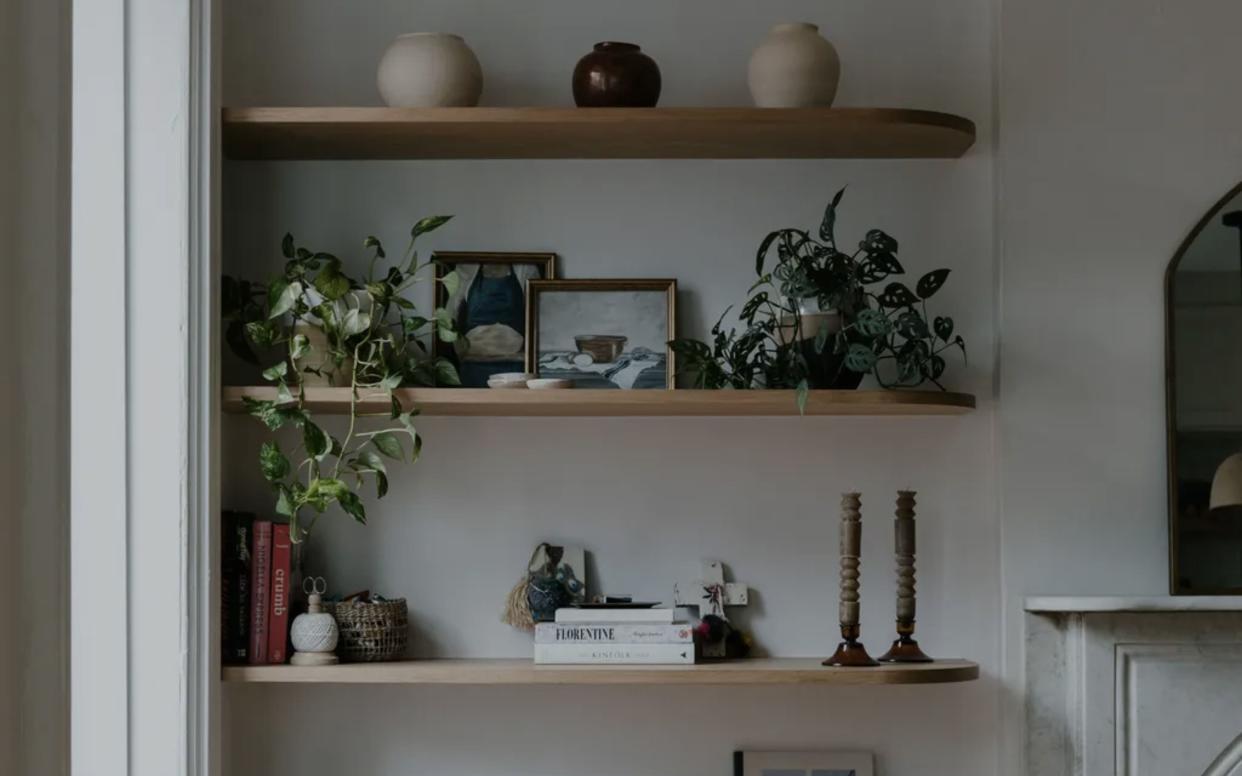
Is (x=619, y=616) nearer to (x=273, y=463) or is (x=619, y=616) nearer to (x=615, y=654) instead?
(x=615, y=654)

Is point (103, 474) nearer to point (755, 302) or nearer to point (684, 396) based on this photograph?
point (684, 396)

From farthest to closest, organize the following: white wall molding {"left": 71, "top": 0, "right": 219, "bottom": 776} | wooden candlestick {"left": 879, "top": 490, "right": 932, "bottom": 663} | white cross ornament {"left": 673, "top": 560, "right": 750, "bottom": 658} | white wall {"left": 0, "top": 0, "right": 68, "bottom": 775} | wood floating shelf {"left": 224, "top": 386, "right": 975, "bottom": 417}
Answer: white cross ornament {"left": 673, "top": 560, "right": 750, "bottom": 658} < wooden candlestick {"left": 879, "top": 490, "right": 932, "bottom": 663} < wood floating shelf {"left": 224, "top": 386, "right": 975, "bottom": 417} < white wall molding {"left": 71, "top": 0, "right": 219, "bottom": 776} < white wall {"left": 0, "top": 0, "right": 68, "bottom": 775}

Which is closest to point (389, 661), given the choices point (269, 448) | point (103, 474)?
point (269, 448)

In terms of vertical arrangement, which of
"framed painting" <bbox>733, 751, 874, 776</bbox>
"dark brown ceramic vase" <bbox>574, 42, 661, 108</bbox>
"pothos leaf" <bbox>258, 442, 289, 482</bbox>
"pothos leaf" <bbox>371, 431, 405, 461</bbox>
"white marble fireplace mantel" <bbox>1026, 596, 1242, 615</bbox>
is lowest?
"framed painting" <bbox>733, 751, 874, 776</bbox>

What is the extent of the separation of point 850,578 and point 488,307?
796 mm

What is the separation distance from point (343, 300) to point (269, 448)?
0.28m

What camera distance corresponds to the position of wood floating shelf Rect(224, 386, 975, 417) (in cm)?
244

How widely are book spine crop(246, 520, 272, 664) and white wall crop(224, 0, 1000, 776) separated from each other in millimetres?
154

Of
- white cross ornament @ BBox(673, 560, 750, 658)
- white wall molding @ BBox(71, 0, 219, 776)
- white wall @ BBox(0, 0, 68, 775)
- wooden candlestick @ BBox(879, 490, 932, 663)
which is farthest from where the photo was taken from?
white cross ornament @ BBox(673, 560, 750, 658)

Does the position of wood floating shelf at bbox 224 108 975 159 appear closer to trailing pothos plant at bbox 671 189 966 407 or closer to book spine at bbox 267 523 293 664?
trailing pothos plant at bbox 671 189 966 407

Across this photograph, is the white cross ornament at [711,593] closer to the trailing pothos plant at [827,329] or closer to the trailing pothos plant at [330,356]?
the trailing pothos plant at [827,329]

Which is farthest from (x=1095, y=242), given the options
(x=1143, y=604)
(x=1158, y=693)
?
(x=1158, y=693)

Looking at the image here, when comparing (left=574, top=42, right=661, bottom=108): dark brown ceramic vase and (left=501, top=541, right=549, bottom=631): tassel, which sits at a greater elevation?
(left=574, top=42, right=661, bottom=108): dark brown ceramic vase

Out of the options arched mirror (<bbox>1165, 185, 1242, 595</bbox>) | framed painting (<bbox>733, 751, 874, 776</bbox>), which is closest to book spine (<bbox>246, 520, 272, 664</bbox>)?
framed painting (<bbox>733, 751, 874, 776</bbox>)
